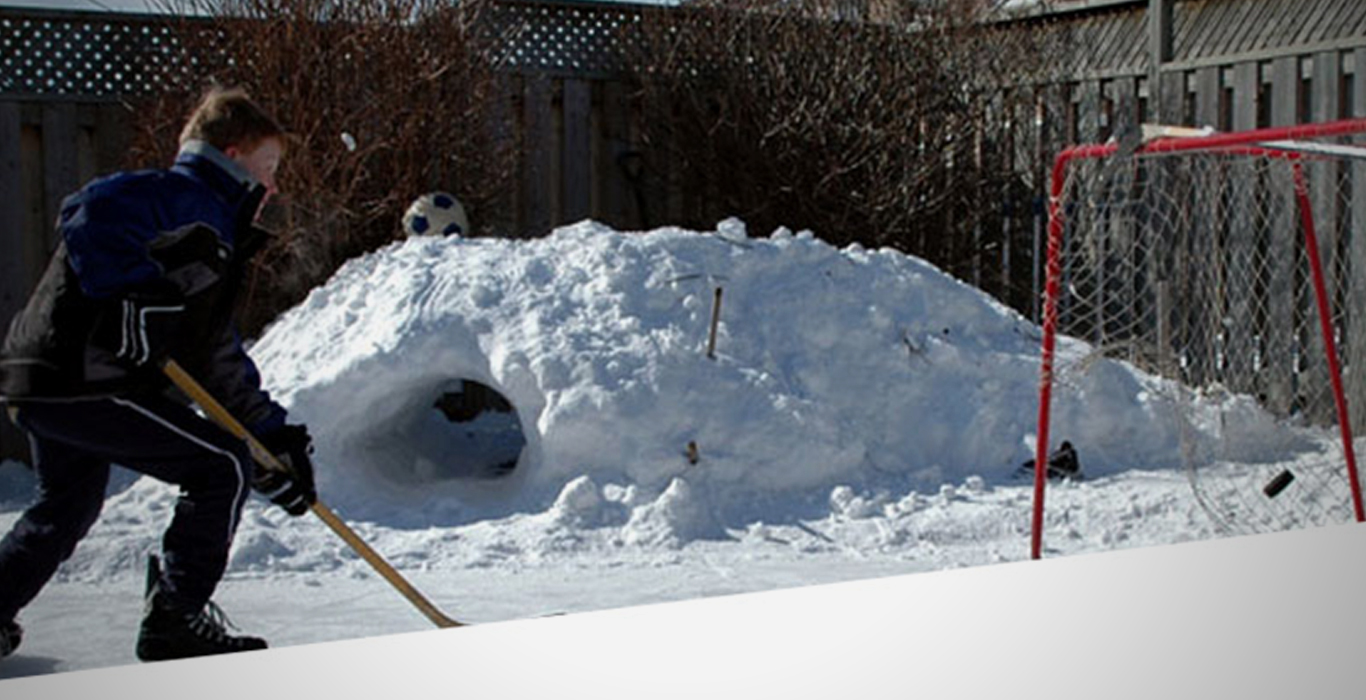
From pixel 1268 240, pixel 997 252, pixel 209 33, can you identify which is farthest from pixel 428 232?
pixel 1268 240

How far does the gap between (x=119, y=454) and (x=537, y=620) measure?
4.16 feet

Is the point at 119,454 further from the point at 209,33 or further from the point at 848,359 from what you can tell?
the point at 848,359

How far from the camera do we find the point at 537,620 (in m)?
4.02

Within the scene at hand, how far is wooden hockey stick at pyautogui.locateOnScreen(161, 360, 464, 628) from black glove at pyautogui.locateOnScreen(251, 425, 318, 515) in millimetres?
22

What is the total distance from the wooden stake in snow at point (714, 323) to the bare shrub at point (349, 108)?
2.48 feet

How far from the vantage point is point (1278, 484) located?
4.99 metres

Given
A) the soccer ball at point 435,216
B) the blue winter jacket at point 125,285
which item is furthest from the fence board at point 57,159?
the soccer ball at point 435,216

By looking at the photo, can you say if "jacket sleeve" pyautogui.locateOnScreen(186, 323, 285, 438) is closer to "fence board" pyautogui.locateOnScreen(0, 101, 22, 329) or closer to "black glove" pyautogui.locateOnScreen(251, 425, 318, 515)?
"black glove" pyautogui.locateOnScreen(251, 425, 318, 515)

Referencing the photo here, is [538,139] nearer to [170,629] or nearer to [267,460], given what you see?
[267,460]

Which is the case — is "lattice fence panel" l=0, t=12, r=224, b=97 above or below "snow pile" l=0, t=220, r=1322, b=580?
above

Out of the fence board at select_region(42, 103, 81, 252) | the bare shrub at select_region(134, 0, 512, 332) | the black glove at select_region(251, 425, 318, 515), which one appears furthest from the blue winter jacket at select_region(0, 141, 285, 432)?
the bare shrub at select_region(134, 0, 512, 332)

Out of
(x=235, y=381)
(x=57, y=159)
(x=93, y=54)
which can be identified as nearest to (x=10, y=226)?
(x=57, y=159)

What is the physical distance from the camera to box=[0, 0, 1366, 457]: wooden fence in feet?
12.2

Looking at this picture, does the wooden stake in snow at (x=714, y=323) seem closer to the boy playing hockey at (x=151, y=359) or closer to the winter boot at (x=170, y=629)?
the boy playing hockey at (x=151, y=359)
